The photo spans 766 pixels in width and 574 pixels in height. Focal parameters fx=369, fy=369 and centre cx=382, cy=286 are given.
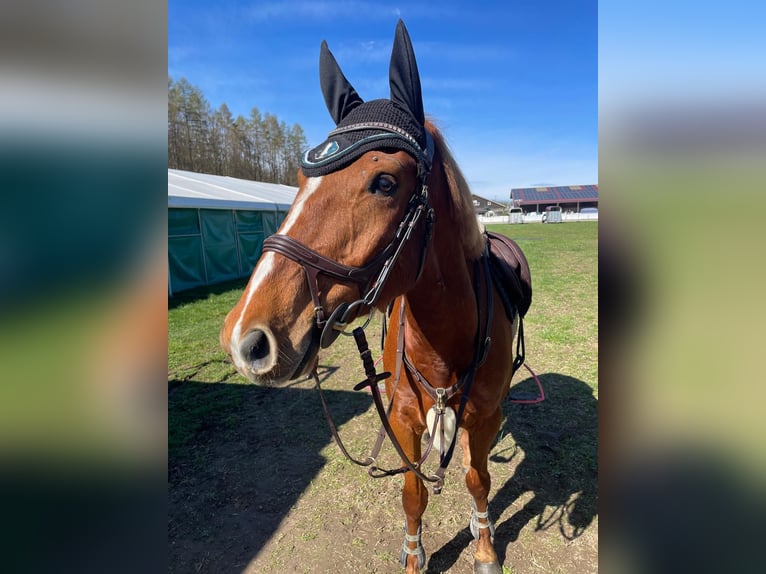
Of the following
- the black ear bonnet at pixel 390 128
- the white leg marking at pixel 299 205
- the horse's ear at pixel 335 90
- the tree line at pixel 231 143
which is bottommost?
the white leg marking at pixel 299 205

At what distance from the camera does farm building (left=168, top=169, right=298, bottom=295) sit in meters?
11.1

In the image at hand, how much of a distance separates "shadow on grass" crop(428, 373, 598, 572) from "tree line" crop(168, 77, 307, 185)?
20.5m

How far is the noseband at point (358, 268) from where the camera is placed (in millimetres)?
1193

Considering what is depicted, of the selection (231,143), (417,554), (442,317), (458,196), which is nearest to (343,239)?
(458,196)

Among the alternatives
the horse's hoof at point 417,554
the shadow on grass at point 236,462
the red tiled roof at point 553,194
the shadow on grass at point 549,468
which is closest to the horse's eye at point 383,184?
the horse's hoof at point 417,554

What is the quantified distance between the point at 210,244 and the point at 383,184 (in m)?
12.8

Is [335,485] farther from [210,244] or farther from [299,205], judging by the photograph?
[210,244]

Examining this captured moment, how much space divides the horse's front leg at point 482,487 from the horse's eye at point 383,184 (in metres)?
1.71

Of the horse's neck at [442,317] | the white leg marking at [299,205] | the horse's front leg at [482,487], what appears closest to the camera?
the white leg marking at [299,205]

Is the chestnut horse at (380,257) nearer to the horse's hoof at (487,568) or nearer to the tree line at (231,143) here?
the horse's hoof at (487,568)
